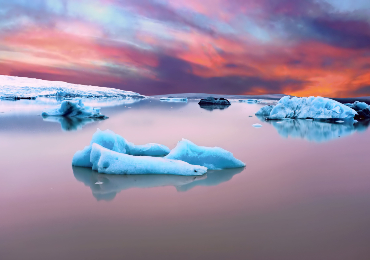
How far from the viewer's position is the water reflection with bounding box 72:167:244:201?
376cm

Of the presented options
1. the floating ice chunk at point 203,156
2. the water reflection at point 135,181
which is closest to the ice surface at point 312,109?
the floating ice chunk at point 203,156

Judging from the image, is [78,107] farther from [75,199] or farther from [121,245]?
[121,245]

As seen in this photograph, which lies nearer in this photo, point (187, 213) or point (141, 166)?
point (187, 213)

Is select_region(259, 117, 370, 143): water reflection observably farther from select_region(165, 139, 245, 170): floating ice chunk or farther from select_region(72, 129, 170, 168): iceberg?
select_region(72, 129, 170, 168): iceberg

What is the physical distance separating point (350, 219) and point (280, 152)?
402 centimetres

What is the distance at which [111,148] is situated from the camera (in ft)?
16.8

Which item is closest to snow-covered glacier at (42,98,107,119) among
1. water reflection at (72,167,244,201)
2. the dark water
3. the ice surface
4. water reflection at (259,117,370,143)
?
water reflection at (259,117,370,143)

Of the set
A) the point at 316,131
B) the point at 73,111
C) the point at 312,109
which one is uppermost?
the point at 312,109

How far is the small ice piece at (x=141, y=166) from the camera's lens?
4.36m

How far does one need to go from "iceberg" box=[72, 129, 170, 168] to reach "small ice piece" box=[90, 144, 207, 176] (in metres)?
0.55

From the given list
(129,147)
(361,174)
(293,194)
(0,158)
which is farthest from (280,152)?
(0,158)

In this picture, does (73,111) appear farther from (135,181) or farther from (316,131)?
(135,181)

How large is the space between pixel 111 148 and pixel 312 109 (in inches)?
587

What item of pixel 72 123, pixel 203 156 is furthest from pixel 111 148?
pixel 72 123
